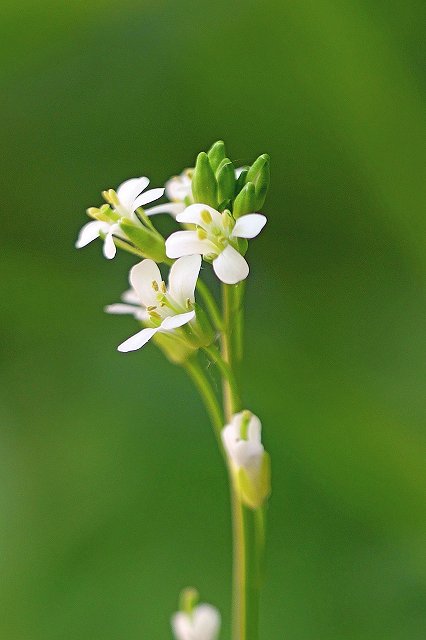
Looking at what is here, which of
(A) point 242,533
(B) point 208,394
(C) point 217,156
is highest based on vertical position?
(C) point 217,156

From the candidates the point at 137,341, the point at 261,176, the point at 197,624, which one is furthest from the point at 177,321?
the point at 197,624

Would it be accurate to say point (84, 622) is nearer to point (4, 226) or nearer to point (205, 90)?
point (4, 226)

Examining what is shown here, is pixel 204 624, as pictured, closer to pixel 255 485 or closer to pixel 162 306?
pixel 255 485

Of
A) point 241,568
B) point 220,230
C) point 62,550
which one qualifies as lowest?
point 62,550

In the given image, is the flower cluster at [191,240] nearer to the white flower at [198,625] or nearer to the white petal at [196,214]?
the white petal at [196,214]

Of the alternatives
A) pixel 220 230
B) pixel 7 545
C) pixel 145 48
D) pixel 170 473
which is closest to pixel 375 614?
pixel 170 473

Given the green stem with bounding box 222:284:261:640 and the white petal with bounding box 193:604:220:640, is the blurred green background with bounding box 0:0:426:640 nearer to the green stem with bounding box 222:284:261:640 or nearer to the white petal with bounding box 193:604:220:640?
the white petal with bounding box 193:604:220:640
